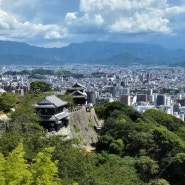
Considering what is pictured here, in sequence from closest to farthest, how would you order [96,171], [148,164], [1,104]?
[96,171], [148,164], [1,104]

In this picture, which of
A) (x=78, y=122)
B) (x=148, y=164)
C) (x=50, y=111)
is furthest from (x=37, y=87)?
(x=148, y=164)

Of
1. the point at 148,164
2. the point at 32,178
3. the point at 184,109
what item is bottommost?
the point at 184,109

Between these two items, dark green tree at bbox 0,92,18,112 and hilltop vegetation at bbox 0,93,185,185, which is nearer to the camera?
hilltop vegetation at bbox 0,93,185,185

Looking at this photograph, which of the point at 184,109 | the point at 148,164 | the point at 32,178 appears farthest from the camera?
the point at 184,109

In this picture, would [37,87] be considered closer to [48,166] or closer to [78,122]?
[78,122]

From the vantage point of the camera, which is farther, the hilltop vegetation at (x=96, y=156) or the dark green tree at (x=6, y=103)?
the dark green tree at (x=6, y=103)

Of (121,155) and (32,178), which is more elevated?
(32,178)

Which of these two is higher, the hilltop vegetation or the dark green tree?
the dark green tree

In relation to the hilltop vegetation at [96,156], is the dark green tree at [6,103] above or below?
above
